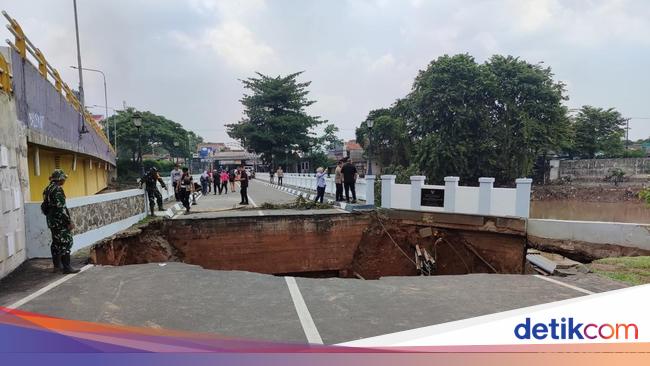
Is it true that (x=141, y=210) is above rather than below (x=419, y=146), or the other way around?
below

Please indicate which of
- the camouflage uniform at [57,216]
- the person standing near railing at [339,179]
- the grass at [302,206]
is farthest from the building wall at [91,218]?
the person standing near railing at [339,179]

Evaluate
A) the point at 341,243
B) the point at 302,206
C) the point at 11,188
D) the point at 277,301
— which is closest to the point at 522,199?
the point at 341,243

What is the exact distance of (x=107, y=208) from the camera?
33.7 feet

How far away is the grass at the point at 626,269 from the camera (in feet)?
22.8

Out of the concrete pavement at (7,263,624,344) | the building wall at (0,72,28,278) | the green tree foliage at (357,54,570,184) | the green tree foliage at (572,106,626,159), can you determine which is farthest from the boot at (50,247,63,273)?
the green tree foliage at (572,106,626,159)

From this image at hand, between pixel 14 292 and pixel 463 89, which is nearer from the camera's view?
pixel 14 292

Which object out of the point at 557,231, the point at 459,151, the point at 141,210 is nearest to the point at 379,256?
the point at 557,231

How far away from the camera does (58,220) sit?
6.53m

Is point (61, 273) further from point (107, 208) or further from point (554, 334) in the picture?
point (554, 334)

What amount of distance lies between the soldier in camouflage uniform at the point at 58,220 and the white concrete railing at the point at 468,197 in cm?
929

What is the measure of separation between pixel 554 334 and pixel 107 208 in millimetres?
10088

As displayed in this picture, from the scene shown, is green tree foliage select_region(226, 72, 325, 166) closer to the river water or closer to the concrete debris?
the river water

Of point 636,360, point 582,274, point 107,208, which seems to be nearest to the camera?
point 636,360

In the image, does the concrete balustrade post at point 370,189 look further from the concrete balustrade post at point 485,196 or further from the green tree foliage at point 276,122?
the green tree foliage at point 276,122
